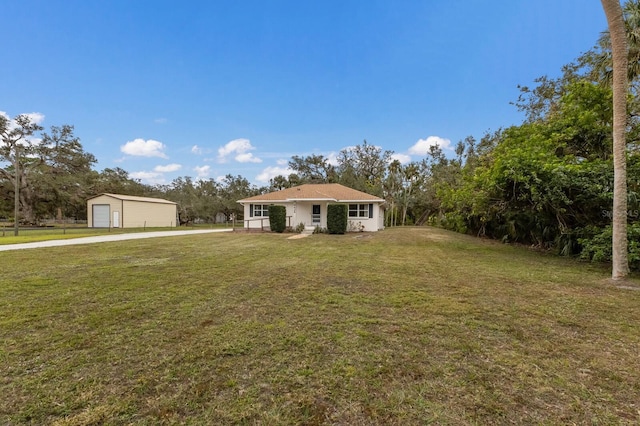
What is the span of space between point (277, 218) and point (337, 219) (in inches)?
147

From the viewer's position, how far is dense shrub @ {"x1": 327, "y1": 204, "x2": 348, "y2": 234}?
17.2m

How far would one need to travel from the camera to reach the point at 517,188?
8.91m

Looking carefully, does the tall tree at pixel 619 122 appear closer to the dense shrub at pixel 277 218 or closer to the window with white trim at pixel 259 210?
the dense shrub at pixel 277 218

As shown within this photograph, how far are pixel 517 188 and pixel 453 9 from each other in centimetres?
842

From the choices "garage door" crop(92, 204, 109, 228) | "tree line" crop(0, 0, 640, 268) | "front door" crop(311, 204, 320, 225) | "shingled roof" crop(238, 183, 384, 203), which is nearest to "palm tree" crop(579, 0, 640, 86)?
"tree line" crop(0, 0, 640, 268)

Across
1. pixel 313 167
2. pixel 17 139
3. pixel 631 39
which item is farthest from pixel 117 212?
pixel 631 39

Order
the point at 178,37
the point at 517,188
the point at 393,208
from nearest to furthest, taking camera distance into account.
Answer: the point at 517,188, the point at 178,37, the point at 393,208

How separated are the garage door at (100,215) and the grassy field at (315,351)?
22.7 meters

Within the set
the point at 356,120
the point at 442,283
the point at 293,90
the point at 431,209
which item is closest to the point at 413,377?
the point at 442,283

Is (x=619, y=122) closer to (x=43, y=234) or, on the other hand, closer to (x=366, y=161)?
(x=43, y=234)

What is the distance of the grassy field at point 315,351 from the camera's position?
2037mm

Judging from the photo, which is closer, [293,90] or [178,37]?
[178,37]

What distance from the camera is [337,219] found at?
17.2 meters

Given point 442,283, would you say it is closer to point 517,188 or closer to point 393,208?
point 517,188
